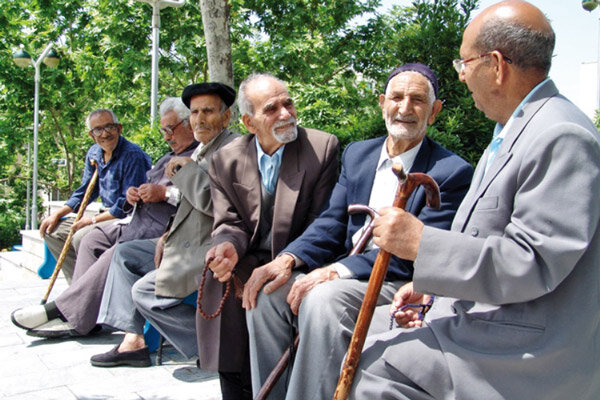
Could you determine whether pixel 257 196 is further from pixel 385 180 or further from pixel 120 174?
pixel 120 174

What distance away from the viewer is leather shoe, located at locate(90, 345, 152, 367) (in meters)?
4.22

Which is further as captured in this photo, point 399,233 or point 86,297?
point 86,297

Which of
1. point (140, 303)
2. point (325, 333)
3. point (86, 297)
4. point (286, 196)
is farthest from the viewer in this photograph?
point (86, 297)

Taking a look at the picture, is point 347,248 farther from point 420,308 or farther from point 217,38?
point 217,38

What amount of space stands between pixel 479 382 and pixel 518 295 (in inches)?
12.8

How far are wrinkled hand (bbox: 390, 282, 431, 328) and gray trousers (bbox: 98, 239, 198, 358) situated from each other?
1.94 m

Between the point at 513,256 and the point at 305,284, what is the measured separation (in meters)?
1.23

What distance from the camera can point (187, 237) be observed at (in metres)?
3.96

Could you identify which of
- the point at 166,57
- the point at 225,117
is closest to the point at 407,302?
the point at 225,117

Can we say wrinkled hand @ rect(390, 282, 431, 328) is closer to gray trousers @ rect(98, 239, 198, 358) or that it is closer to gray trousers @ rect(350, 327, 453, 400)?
gray trousers @ rect(350, 327, 453, 400)

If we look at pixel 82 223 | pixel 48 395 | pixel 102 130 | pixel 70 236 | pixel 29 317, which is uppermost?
pixel 102 130

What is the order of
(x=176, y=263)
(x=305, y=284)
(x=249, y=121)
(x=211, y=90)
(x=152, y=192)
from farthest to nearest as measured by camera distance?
(x=152, y=192), (x=211, y=90), (x=176, y=263), (x=249, y=121), (x=305, y=284)

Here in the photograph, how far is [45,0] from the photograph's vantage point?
1691 cm

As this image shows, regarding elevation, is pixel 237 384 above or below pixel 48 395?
above
